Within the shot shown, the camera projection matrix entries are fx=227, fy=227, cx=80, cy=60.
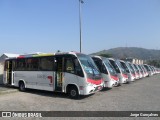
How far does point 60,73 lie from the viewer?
13836mm

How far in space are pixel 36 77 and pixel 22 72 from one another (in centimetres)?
189

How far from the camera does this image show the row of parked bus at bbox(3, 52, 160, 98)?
12.8 m

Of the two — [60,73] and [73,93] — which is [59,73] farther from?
→ [73,93]

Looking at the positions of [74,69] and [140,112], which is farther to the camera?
[74,69]

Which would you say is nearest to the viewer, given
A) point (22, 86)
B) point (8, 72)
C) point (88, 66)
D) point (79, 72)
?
point (79, 72)

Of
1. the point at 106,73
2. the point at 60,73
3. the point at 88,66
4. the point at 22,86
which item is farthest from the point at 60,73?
the point at 22,86

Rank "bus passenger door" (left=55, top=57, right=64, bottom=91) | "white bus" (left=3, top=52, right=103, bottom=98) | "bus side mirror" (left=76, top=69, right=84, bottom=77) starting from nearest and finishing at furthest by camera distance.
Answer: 1. "bus side mirror" (left=76, top=69, right=84, bottom=77)
2. "white bus" (left=3, top=52, right=103, bottom=98)
3. "bus passenger door" (left=55, top=57, right=64, bottom=91)

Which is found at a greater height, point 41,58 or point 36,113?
point 41,58

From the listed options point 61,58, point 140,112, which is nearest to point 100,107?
point 140,112

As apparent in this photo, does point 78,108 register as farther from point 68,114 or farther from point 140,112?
point 140,112

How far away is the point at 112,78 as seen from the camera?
1677cm

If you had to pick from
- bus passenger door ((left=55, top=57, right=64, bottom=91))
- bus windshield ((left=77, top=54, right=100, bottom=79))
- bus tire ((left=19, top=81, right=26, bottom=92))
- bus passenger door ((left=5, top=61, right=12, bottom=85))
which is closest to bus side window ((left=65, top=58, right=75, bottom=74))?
bus passenger door ((left=55, top=57, right=64, bottom=91))

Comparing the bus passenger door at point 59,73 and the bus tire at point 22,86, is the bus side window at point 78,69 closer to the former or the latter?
the bus passenger door at point 59,73

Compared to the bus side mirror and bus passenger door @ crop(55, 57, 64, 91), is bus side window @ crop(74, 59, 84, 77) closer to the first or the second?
the bus side mirror
